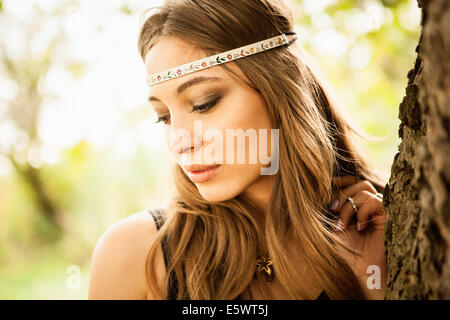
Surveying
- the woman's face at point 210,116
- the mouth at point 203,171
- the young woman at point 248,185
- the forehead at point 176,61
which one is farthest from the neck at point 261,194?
the forehead at point 176,61

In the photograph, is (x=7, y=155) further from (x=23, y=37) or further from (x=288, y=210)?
(x=288, y=210)

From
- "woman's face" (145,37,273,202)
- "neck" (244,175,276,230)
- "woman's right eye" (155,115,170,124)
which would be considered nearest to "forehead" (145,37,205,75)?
"woman's face" (145,37,273,202)

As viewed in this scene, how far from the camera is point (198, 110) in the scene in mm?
1612

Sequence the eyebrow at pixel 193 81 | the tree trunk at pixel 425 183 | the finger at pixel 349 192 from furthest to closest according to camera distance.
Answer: the finger at pixel 349 192, the eyebrow at pixel 193 81, the tree trunk at pixel 425 183

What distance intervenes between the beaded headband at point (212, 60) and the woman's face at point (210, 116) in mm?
20

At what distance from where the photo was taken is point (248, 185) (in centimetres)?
175

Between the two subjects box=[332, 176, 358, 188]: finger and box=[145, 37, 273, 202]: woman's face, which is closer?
box=[145, 37, 273, 202]: woman's face

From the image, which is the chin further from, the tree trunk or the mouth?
the tree trunk

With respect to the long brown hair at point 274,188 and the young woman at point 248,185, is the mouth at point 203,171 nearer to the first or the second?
the young woman at point 248,185

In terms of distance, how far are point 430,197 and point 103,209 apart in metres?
5.73

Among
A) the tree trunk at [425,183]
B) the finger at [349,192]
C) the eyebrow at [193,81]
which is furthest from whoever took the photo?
the finger at [349,192]

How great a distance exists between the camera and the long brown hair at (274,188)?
1641mm

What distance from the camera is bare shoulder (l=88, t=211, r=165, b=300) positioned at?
6.15ft

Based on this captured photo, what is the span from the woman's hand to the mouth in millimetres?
608
